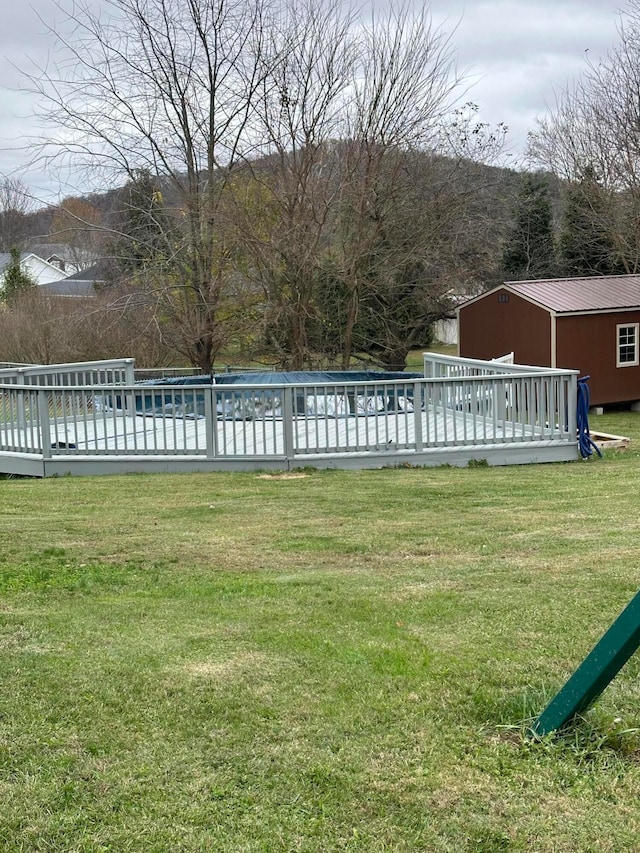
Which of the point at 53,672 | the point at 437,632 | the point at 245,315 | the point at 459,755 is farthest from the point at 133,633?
the point at 245,315

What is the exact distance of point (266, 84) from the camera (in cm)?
2103

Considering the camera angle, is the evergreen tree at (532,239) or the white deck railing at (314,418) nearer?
the white deck railing at (314,418)

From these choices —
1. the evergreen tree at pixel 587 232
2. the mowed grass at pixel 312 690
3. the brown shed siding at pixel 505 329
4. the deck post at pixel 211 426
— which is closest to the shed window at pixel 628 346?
the brown shed siding at pixel 505 329

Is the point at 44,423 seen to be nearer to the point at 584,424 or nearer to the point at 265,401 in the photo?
the point at 265,401

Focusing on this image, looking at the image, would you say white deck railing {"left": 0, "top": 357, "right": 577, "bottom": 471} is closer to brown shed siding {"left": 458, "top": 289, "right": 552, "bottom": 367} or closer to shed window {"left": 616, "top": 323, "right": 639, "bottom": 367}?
brown shed siding {"left": 458, "top": 289, "right": 552, "bottom": 367}

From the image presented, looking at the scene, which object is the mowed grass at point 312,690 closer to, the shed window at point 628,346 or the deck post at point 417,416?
the deck post at point 417,416

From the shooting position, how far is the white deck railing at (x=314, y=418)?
11.3 metres

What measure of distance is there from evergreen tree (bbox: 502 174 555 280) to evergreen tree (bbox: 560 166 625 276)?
35.3 inches

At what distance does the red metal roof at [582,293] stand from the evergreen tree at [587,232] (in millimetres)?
6836

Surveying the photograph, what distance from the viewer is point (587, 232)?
1297 inches

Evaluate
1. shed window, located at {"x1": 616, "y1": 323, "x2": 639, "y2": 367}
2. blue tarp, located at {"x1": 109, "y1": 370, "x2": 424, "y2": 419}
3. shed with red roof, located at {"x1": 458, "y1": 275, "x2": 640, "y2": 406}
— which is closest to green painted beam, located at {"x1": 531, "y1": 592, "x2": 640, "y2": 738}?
blue tarp, located at {"x1": 109, "y1": 370, "x2": 424, "y2": 419}

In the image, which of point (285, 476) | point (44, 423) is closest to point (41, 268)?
point (44, 423)

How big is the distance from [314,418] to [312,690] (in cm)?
836

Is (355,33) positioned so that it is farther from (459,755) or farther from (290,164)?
(459,755)
